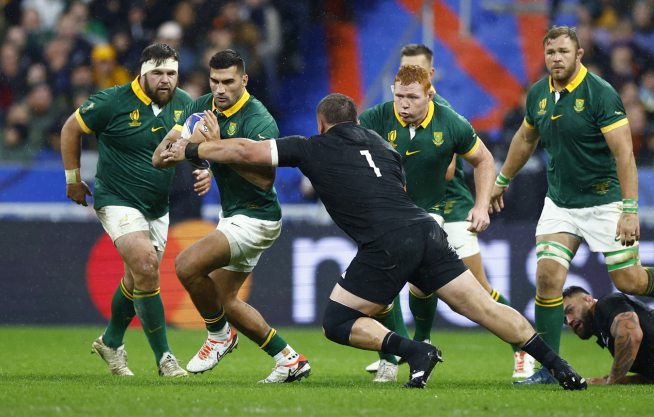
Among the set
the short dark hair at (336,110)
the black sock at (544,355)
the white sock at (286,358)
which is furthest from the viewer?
the white sock at (286,358)

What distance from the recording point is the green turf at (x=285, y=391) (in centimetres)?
445

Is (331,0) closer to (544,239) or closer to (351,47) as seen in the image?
→ (351,47)

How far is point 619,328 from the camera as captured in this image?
19.9ft

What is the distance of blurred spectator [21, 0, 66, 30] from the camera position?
1354cm

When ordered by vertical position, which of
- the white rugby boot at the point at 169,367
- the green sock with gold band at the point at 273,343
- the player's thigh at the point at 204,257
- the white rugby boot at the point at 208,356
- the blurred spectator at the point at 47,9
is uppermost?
the blurred spectator at the point at 47,9

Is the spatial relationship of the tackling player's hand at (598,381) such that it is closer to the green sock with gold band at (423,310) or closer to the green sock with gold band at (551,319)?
the green sock with gold band at (551,319)

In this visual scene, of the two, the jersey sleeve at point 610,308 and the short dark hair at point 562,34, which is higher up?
the short dark hair at point 562,34

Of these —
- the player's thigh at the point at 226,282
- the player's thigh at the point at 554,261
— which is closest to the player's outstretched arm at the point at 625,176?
the player's thigh at the point at 554,261

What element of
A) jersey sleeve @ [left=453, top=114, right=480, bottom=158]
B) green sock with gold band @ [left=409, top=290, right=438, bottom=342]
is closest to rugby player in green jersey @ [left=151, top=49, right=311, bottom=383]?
green sock with gold band @ [left=409, top=290, right=438, bottom=342]

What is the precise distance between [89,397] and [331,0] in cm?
1055

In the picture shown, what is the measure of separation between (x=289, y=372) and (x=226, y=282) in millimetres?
781

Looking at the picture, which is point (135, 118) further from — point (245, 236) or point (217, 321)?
point (217, 321)

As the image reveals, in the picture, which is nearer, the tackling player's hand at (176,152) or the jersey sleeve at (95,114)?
the tackling player's hand at (176,152)

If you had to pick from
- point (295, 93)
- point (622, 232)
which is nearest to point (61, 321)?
point (295, 93)
